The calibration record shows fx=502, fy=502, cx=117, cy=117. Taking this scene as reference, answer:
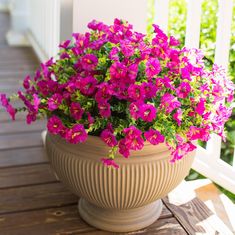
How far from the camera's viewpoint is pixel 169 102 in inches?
57.8

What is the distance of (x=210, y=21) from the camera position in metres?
2.97

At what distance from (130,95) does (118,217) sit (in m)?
0.50

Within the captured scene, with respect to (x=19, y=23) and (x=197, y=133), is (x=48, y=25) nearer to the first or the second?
(x=19, y=23)

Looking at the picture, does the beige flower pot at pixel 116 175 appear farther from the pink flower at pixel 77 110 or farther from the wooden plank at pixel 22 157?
the wooden plank at pixel 22 157

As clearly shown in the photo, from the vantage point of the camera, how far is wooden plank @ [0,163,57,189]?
2049 millimetres

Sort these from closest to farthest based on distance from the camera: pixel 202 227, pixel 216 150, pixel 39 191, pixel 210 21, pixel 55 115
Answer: pixel 55 115
pixel 202 227
pixel 39 191
pixel 216 150
pixel 210 21

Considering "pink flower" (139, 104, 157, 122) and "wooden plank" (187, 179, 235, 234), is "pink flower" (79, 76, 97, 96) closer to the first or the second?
"pink flower" (139, 104, 157, 122)

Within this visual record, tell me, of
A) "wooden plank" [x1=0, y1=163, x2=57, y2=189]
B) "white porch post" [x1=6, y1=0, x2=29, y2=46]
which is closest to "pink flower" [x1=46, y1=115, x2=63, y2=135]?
"wooden plank" [x1=0, y1=163, x2=57, y2=189]

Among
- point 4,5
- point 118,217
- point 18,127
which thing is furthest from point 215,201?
point 4,5

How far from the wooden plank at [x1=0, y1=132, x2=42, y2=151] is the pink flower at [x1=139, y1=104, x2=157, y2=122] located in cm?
110

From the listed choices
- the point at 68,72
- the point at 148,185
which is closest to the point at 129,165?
the point at 148,185

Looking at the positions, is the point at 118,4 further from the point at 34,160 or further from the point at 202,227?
the point at 202,227

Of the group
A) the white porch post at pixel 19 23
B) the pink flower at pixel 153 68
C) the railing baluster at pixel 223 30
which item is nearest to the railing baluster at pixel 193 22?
the railing baluster at pixel 223 30

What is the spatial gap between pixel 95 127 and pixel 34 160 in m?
0.82
